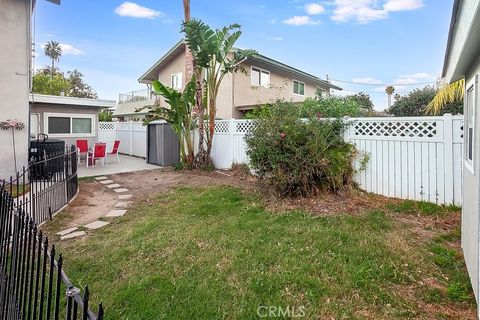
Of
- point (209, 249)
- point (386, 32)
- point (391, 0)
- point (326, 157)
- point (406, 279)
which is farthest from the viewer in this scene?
point (386, 32)

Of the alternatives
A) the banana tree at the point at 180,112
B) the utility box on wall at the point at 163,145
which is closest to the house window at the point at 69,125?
the utility box on wall at the point at 163,145

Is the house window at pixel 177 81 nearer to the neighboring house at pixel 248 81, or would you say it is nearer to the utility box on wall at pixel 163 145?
the neighboring house at pixel 248 81

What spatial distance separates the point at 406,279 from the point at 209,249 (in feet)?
8.20

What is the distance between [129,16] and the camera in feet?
58.7

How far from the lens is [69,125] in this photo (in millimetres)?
15195

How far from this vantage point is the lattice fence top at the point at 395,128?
21.2 ft

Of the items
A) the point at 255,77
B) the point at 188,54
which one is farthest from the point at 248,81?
the point at 188,54

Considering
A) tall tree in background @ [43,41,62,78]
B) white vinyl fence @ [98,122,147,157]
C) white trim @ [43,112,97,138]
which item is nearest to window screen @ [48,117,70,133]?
white trim @ [43,112,97,138]

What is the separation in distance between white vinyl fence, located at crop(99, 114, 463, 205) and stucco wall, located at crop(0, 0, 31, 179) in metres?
9.78

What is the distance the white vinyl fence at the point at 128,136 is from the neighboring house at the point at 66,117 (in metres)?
2.14

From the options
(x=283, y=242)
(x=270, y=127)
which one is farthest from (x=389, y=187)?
(x=283, y=242)

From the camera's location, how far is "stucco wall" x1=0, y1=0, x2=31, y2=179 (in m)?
9.18

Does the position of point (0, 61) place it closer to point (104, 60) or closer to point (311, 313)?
point (311, 313)

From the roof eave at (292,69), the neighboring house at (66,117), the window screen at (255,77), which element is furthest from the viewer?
the window screen at (255,77)
